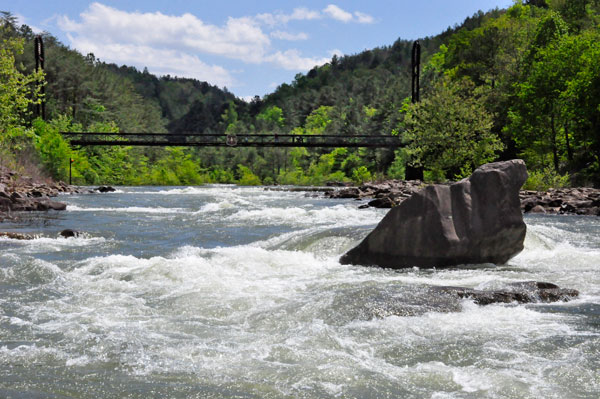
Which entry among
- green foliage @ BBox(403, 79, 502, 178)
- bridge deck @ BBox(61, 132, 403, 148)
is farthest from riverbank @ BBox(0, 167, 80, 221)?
green foliage @ BBox(403, 79, 502, 178)

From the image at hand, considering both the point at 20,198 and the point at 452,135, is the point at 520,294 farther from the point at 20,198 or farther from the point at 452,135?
the point at 452,135

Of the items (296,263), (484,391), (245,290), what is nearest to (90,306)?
(245,290)

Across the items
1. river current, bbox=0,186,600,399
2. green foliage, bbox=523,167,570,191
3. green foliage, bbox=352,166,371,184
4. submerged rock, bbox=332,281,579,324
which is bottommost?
green foliage, bbox=352,166,371,184

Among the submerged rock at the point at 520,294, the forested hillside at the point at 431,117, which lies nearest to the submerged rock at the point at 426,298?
the submerged rock at the point at 520,294

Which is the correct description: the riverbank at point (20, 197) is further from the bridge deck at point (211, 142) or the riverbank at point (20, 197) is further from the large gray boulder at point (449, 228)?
the bridge deck at point (211, 142)

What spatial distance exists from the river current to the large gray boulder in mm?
398

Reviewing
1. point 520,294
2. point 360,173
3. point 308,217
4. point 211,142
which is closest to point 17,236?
point 308,217

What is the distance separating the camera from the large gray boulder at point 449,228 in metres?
11.1

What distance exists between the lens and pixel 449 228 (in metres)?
11.2

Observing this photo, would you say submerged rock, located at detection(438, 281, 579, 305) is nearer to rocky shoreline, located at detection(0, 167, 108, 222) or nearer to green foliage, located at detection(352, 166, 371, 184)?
rocky shoreline, located at detection(0, 167, 108, 222)

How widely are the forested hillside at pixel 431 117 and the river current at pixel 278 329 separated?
22431mm

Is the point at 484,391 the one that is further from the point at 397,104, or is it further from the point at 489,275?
the point at 397,104

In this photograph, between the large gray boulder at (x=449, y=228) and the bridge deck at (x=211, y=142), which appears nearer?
the large gray boulder at (x=449, y=228)

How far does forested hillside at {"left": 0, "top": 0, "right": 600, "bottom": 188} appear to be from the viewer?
40000 mm
